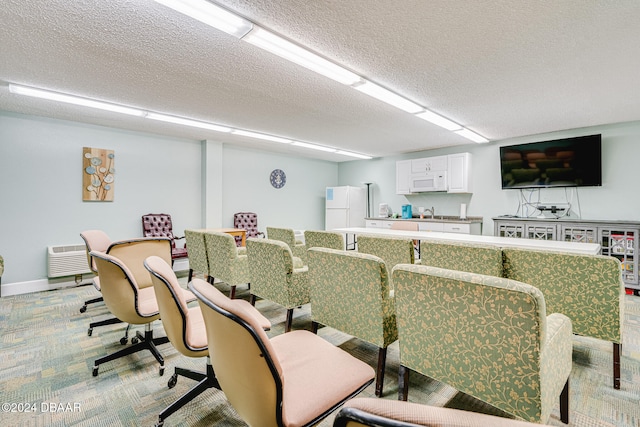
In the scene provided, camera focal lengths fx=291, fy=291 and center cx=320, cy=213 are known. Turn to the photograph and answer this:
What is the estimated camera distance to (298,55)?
2.42 meters

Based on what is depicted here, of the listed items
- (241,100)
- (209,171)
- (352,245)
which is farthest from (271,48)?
(352,245)

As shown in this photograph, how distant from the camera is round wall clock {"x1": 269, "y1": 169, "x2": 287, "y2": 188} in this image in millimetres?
7039

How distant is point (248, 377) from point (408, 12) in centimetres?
223

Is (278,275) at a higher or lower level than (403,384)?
higher

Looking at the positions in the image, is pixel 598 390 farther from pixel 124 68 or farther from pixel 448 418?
pixel 124 68

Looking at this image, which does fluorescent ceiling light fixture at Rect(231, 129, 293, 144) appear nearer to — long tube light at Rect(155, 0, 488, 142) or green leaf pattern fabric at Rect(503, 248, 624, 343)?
long tube light at Rect(155, 0, 488, 142)

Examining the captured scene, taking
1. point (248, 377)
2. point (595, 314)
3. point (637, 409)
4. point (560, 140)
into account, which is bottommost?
point (637, 409)

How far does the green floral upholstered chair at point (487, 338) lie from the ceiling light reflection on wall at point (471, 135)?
3968mm

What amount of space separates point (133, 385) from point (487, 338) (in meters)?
2.23

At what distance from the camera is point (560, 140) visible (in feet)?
16.0

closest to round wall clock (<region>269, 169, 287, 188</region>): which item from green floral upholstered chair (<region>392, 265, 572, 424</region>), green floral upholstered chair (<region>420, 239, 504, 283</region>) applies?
green floral upholstered chair (<region>420, 239, 504, 283</region>)

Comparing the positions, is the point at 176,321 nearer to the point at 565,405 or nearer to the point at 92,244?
the point at 565,405

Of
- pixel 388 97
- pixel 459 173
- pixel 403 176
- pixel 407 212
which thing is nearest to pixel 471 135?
pixel 459 173

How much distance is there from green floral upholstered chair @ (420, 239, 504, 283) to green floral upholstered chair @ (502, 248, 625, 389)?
0.48 ft
